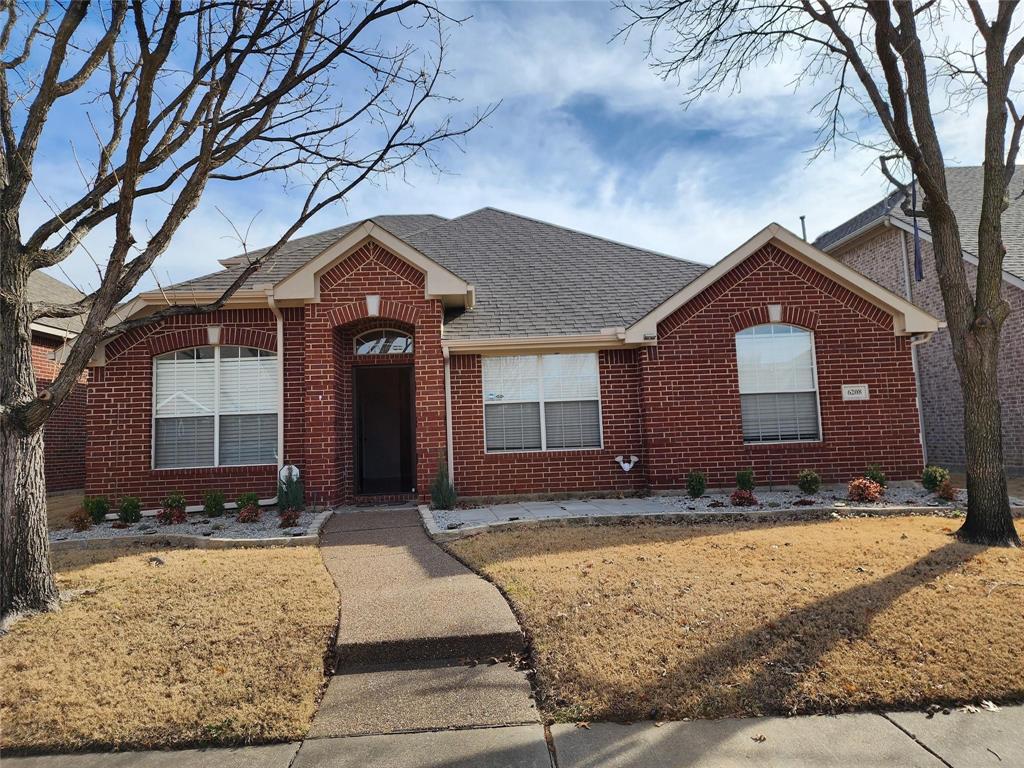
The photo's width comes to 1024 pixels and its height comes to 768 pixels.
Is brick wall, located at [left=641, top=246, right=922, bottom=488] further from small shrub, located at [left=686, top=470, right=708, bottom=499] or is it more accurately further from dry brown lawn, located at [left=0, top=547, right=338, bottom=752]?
dry brown lawn, located at [left=0, top=547, right=338, bottom=752]

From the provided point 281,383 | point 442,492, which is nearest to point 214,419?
point 281,383

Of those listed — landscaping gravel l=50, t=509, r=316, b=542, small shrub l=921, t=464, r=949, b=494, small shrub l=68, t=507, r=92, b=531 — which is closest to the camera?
landscaping gravel l=50, t=509, r=316, b=542

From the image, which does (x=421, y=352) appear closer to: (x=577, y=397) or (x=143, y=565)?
(x=577, y=397)

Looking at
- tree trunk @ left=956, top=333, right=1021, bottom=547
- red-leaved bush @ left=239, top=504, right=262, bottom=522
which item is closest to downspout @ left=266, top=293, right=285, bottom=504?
red-leaved bush @ left=239, top=504, right=262, bottom=522

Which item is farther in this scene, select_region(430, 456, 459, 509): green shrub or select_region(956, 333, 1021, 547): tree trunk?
select_region(430, 456, 459, 509): green shrub

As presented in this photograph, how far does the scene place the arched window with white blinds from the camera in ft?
34.5

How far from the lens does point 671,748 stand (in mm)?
3398

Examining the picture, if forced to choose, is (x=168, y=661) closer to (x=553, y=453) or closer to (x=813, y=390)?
(x=553, y=453)

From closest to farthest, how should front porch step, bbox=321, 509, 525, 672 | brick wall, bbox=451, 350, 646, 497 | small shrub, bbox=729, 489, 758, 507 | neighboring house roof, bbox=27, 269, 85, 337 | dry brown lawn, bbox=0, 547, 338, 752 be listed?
dry brown lawn, bbox=0, 547, 338, 752
front porch step, bbox=321, 509, 525, 672
small shrub, bbox=729, 489, 758, 507
brick wall, bbox=451, 350, 646, 497
neighboring house roof, bbox=27, 269, 85, 337

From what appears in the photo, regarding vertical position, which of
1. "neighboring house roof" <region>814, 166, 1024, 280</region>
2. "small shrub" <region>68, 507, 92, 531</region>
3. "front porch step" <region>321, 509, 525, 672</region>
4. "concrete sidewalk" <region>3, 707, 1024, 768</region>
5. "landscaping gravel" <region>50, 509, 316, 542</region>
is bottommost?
"concrete sidewalk" <region>3, 707, 1024, 768</region>

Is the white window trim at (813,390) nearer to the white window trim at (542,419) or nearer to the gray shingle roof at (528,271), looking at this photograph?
the gray shingle roof at (528,271)

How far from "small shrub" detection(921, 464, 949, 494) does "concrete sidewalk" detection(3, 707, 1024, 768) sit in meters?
7.18

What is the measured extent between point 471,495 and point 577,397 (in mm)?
2585

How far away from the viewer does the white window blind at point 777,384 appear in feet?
35.9
